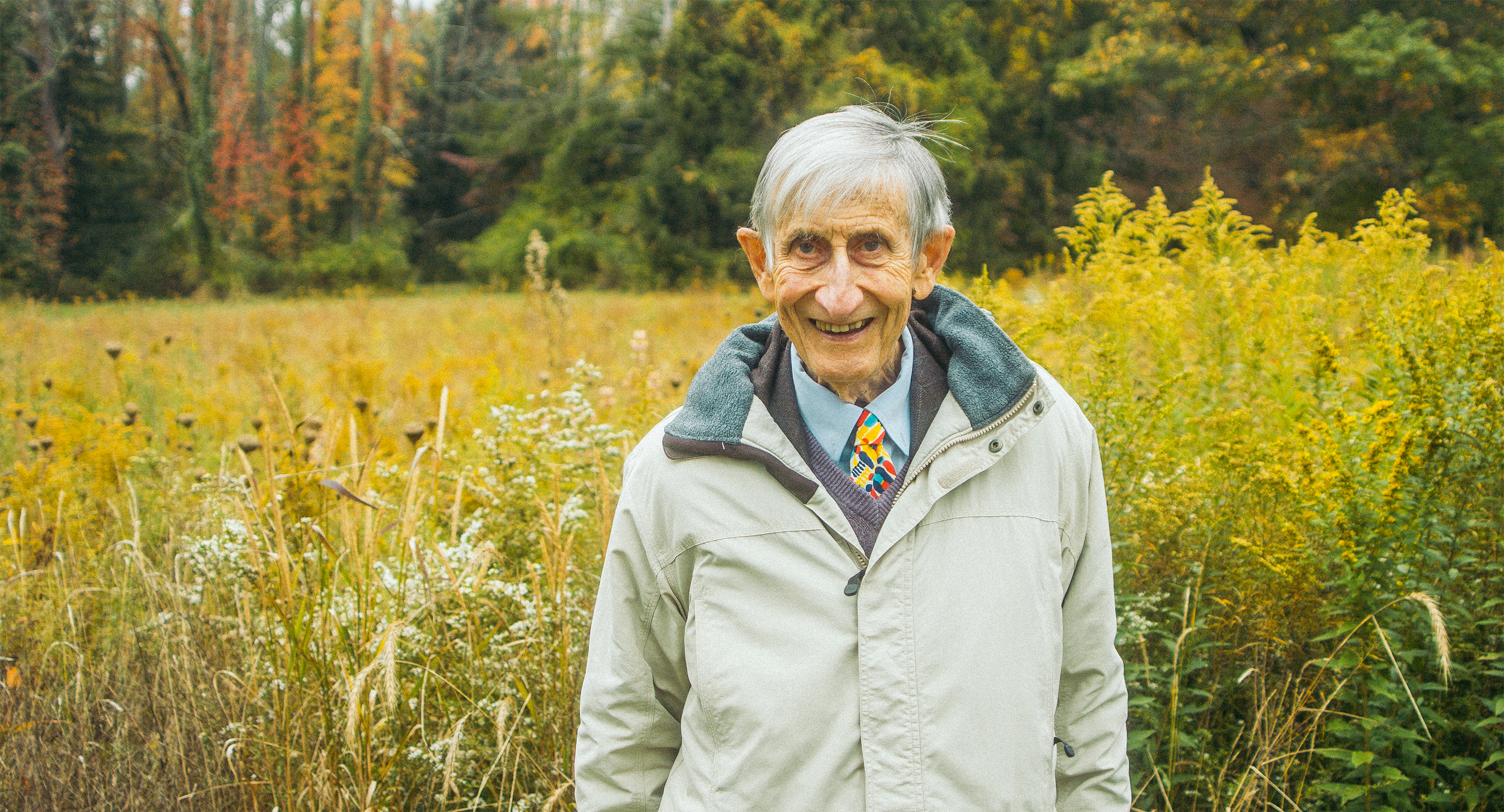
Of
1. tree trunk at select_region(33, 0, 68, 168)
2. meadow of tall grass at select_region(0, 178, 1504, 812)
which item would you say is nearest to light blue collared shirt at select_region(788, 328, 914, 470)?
meadow of tall grass at select_region(0, 178, 1504, 812)

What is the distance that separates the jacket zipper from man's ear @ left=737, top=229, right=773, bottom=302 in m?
0.42

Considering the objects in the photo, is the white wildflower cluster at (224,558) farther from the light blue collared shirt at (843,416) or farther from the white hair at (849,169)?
the white hair at (849,169)

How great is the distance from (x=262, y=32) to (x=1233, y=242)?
32549 mm

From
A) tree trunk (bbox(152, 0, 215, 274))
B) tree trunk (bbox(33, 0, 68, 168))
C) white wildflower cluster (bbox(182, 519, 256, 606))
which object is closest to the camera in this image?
white wildflower cluster (bbox(182, 519, 256, 606))

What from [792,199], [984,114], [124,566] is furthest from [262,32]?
[792,199]

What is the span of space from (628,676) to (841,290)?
722mm

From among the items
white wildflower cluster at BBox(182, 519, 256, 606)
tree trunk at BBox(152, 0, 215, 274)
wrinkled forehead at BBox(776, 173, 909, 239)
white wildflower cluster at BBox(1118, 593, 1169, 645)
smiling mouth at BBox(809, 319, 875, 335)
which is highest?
tree trunk at BBox(152, 0, 215, 274)

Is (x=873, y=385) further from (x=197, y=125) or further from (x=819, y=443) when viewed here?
(x=197, y=125)

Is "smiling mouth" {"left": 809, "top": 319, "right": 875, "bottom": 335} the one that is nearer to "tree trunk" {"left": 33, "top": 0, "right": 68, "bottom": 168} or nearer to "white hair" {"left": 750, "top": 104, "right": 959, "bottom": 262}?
"white hair" {"left": 750, "top": 104, "right": 959, "bottom": 262}

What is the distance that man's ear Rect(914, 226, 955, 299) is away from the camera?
5.57ft

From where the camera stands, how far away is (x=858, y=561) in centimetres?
147

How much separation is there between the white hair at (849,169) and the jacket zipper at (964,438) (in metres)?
0.33

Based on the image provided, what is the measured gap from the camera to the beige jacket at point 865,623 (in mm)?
1424

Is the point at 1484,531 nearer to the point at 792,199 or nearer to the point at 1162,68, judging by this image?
the point at 792,199
